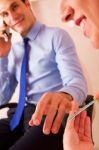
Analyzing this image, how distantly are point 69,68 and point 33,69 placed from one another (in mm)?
266

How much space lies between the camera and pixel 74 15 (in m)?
0.85

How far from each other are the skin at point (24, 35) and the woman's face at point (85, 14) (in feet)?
0.75

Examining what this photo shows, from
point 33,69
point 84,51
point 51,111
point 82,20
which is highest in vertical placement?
point 82,20

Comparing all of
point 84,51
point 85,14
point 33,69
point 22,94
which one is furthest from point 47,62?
point 85,14

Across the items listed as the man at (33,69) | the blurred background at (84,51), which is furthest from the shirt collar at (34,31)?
the blurred background at (84,51)

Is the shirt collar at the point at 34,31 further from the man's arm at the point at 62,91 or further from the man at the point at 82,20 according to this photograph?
the man at the point at 82,20

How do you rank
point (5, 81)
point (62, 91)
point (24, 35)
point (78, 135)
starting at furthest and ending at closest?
point (5, 81) → point (24, 35) → point (62, 91) → point (78, 135)

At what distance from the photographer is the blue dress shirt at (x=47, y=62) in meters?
1.29

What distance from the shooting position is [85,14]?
2.67 feet

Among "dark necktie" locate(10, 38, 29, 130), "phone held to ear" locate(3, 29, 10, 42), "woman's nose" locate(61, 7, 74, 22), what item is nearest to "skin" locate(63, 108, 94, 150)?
"woman's nose" locate(61, 7, 74, 22)

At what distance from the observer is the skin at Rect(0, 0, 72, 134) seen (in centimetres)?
89

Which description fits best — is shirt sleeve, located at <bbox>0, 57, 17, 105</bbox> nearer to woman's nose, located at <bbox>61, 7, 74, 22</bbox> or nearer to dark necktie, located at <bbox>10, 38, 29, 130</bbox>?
dark necktie, located at <bbox>10, 38, 29, 130</bbox>

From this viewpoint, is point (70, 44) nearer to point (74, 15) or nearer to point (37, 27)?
point (37, 27)

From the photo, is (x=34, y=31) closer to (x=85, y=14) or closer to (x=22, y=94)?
(x=22, y=94)
